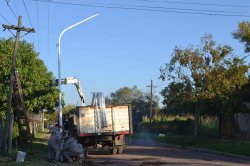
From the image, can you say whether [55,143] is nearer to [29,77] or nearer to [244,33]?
[29,77]

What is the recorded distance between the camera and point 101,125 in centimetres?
2538

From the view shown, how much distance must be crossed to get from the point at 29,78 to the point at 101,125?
220 inches

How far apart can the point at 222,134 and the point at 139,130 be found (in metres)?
31.0

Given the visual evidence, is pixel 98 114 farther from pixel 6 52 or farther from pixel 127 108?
pixel 6 52

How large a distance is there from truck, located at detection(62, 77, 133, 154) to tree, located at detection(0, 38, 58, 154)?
139 inches

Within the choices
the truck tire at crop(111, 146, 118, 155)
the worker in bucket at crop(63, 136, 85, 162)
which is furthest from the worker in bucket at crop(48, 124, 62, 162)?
the truck tire at crop(111, 146, 118, 155)

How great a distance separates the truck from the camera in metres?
25.3

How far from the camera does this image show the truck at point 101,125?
25266 millimetres

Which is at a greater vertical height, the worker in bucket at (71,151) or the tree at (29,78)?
the tree at (29,78)

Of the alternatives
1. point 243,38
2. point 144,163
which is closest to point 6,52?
point 144,163

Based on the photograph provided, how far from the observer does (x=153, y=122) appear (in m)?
62.0

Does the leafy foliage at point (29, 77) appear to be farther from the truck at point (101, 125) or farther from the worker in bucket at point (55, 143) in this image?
the worker in bucket at point (55, 143)

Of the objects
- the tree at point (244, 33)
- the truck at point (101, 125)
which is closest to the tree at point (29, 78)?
the truck at point (101, 125)

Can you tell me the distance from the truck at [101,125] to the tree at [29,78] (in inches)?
139
